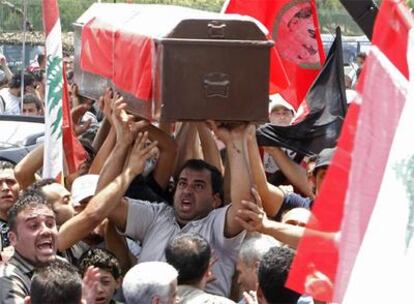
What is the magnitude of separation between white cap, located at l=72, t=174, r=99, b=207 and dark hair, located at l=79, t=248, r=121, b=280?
2.72 ft

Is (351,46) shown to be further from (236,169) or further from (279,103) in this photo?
(236,169)

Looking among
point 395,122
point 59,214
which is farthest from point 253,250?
point 395,122

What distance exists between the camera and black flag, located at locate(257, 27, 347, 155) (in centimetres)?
869

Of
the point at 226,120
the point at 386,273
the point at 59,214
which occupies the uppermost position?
the point at 386,273

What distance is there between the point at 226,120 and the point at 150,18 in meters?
1.02

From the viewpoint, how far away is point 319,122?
28.6ft

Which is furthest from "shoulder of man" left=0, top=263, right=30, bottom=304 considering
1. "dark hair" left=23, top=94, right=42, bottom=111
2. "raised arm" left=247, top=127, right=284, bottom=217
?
"dark hair" left=23, top=94, right=42, bottom=111

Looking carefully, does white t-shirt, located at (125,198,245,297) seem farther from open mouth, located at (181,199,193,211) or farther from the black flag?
the black flag

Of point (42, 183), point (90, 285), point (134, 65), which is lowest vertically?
point (42, 183)

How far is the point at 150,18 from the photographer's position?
7.95 metres

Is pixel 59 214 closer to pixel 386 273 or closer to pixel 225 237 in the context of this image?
pixel 225 237

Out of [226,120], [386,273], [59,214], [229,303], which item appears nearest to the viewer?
[386,273]

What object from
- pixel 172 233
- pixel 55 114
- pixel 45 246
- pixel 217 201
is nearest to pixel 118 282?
pixel 45 246

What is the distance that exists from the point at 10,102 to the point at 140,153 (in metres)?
8.32
